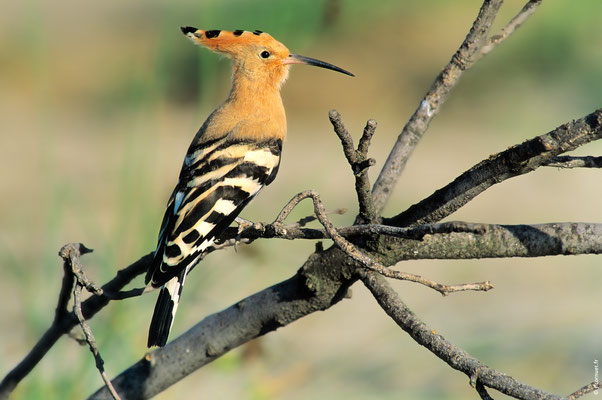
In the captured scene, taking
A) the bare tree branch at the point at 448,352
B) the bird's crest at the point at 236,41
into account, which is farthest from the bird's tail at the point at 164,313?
the bird's crest at the point at 236,41

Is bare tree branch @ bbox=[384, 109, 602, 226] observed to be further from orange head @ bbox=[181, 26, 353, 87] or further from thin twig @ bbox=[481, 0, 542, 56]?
orange head @ bbox=[181, 26, 353, 87]

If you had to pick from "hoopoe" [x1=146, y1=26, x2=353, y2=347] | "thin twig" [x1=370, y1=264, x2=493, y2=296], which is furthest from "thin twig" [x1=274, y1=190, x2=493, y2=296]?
"hoopoe" [x1=146, y1=26, x2=353, y2=347]

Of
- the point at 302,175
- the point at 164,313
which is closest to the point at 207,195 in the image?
the point at 164,313

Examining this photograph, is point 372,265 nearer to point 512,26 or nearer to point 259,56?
point 512,26

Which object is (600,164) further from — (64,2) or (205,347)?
(64,2)

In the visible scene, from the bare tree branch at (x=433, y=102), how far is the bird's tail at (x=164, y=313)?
367 mm

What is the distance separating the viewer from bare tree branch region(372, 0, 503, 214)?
1.15 metres

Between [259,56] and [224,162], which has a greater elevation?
[259,56]

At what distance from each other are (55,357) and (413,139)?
89cm

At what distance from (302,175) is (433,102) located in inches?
81.1

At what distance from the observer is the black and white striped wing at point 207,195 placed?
128cm

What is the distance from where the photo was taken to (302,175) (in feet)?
10.7

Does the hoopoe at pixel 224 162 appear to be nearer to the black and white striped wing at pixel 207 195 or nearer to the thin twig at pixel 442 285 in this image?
the black and white striped wing at pixel 207 195

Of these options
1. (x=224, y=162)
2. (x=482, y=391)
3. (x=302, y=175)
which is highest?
(x=302, y=175)
